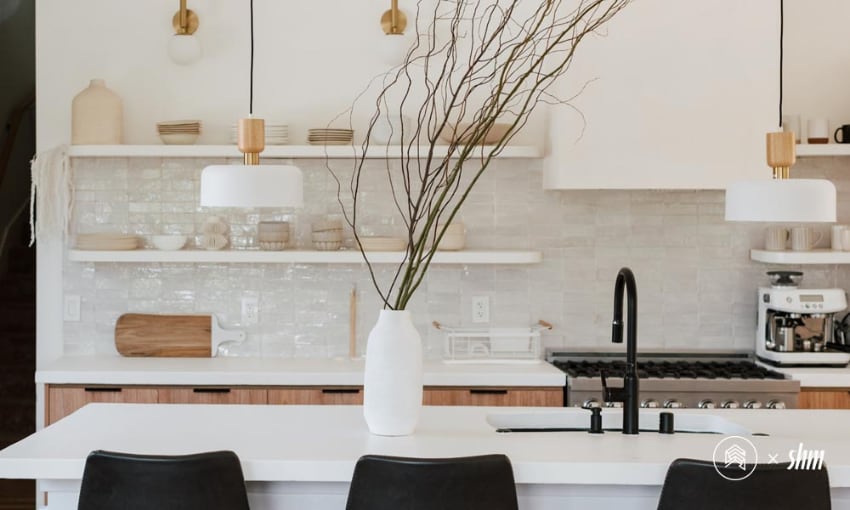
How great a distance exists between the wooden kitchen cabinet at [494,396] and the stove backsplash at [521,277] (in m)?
0.59

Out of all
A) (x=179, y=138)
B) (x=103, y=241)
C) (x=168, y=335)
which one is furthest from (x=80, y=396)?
(x=179, y=138)

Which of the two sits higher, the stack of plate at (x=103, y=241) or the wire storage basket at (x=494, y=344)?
the stack of plate at (x=103, y=241)

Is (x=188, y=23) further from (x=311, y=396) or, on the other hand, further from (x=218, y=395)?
(x=311, y=396)

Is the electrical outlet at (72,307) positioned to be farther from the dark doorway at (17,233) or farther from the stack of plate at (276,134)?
the stack of plate at (276,134)

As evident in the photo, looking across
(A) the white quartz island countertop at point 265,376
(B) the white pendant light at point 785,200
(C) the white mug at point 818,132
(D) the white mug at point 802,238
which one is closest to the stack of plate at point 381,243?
(A) the white quartz island countertop at point 265,376

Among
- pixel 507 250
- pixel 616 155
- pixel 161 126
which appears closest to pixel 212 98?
pixel 161 126

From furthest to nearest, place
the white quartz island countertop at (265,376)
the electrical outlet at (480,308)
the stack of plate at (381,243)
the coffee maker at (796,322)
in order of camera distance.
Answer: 1. the electrical outlet at (480,308)
2. the stack of plate at (381,243)
3. the coffee maker at (796,322)
4. the white quartz island countertop at (265,376)

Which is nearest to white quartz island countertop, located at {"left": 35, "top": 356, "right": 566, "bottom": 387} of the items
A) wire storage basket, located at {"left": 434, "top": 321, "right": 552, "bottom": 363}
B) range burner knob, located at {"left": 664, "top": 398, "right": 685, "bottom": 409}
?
wire storage basket, located at {"left": 434, "top": 321, "right": 552, "bottom": 363}

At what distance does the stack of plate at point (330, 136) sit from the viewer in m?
4.92

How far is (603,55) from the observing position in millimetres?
4727

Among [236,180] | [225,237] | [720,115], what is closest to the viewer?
[236,180]

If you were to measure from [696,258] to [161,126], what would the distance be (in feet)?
9.60

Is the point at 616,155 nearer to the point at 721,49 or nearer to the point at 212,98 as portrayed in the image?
the point at 721,49

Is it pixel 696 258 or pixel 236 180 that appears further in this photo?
pixel 696 258
